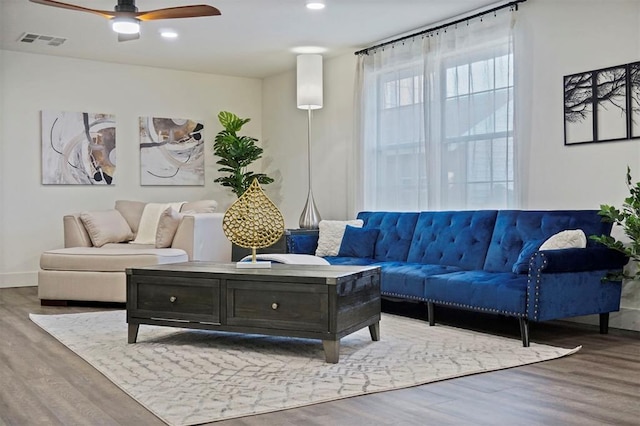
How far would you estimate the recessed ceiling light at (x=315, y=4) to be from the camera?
5.51 metres

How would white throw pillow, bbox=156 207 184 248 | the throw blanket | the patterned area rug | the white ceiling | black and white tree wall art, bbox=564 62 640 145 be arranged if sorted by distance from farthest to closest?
the throw blanket, white throw pillow, bbox=156 207 184 248, the white ceiling, black and white tree wall art, bbox=564 62 640 145, the patterned area rug

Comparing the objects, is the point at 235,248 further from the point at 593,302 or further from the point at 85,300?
the point at 593,302

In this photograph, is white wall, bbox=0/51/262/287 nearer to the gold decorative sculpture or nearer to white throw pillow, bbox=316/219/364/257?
white throw pillow, bbox=316/219/364/257

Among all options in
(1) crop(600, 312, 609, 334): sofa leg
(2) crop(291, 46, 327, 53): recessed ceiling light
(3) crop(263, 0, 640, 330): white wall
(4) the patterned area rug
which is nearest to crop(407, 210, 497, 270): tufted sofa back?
(3) crop(263, 0, 640, 330): white wall

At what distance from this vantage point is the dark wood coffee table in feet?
12.2

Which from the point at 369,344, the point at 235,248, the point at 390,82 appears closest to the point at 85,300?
the point at 235,248

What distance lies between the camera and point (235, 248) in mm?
7422

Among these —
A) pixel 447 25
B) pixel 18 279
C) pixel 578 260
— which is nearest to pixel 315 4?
pixel 447 25

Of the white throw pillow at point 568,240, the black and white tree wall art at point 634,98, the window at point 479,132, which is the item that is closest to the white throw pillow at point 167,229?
the window at point 479,132

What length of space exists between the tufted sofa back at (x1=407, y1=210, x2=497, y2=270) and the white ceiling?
1746mm

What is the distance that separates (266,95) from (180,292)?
201 inches

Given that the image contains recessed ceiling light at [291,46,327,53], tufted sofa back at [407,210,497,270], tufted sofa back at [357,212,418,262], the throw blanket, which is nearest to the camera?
tufted sofa back at [407,210,497,270]

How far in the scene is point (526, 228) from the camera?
4.87m

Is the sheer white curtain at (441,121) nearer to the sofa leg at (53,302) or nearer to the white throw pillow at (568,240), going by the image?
the white throw pillow at (568,240)
